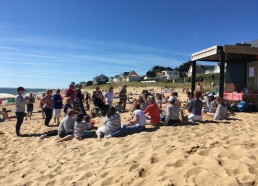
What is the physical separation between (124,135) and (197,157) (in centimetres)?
323

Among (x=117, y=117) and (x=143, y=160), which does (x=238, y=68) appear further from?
(x=143, y=160)

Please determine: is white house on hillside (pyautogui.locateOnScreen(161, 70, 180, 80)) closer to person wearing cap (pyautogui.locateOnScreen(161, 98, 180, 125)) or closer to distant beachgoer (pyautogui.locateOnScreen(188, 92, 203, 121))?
distant beachgoer (pyautogui.locateOnScreen(188, 92, 203, 121))

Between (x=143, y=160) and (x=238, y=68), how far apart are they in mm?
11356

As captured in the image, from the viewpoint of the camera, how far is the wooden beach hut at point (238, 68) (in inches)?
445

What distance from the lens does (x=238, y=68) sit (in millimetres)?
14219

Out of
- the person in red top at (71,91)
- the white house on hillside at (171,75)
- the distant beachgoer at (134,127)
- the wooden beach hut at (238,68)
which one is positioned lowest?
the distant beachgoer at (134,127)

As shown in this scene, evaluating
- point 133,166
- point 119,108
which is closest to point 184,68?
point 119,108

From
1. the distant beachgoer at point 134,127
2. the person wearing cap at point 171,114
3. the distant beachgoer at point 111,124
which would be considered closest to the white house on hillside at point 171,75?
the person wearing cap at point 171,114

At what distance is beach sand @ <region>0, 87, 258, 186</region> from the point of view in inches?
147

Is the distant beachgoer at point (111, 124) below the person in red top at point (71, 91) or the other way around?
below

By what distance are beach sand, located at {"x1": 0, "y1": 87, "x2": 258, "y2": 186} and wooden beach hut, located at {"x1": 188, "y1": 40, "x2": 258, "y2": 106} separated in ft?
14.1

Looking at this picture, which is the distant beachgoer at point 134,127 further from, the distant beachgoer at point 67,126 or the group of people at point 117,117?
the distant beachgoer at point 67,126

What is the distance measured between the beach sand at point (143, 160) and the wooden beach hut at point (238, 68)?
428 centimetres

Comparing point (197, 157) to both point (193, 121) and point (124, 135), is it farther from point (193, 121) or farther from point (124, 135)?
point (193, 121)
